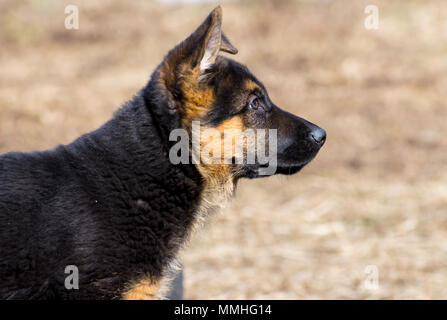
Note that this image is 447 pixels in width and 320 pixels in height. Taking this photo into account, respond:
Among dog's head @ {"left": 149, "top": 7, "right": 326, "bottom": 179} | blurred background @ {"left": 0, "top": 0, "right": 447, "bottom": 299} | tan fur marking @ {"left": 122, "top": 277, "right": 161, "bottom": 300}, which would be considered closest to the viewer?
tan fur marking @ {"left": 122, "top": 277, "right": 161, "bottom": 300}

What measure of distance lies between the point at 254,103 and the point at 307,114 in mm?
8752

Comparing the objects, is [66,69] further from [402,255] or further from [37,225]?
[37,225]

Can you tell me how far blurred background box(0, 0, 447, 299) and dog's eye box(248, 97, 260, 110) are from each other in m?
1.03

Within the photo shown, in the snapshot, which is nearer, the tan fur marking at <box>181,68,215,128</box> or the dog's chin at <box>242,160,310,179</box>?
the tan fur marking at <box>181,68,215,128</box>

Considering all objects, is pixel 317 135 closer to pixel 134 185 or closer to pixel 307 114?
pixel 134 185

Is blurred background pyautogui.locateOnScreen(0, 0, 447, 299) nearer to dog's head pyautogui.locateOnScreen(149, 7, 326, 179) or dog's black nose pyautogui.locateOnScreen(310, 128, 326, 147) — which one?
dog's head pyautogui.locateOnScreen(149, 7, 326, 179)

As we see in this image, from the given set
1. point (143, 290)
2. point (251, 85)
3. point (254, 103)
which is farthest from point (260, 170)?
point (143, 290)

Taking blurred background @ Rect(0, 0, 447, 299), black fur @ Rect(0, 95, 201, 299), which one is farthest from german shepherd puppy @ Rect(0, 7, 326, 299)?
blurred background @ Rect(0, 0, 447, 299)

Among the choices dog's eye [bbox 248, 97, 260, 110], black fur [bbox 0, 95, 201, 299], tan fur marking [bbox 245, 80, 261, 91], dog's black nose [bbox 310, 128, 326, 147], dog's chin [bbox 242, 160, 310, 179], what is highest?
tan fur marking [bbox 245, 80, 261, 91]

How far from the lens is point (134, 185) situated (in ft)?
13.1

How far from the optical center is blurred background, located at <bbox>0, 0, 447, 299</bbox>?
22.8ft

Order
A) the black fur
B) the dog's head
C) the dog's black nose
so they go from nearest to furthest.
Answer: the black fur
the dog's head
the dog's black nose

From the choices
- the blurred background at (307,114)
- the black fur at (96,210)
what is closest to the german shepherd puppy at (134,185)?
the black fur at (96,210)

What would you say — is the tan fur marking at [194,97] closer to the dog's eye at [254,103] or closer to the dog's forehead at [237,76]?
the dog's forehead at [237,76]
